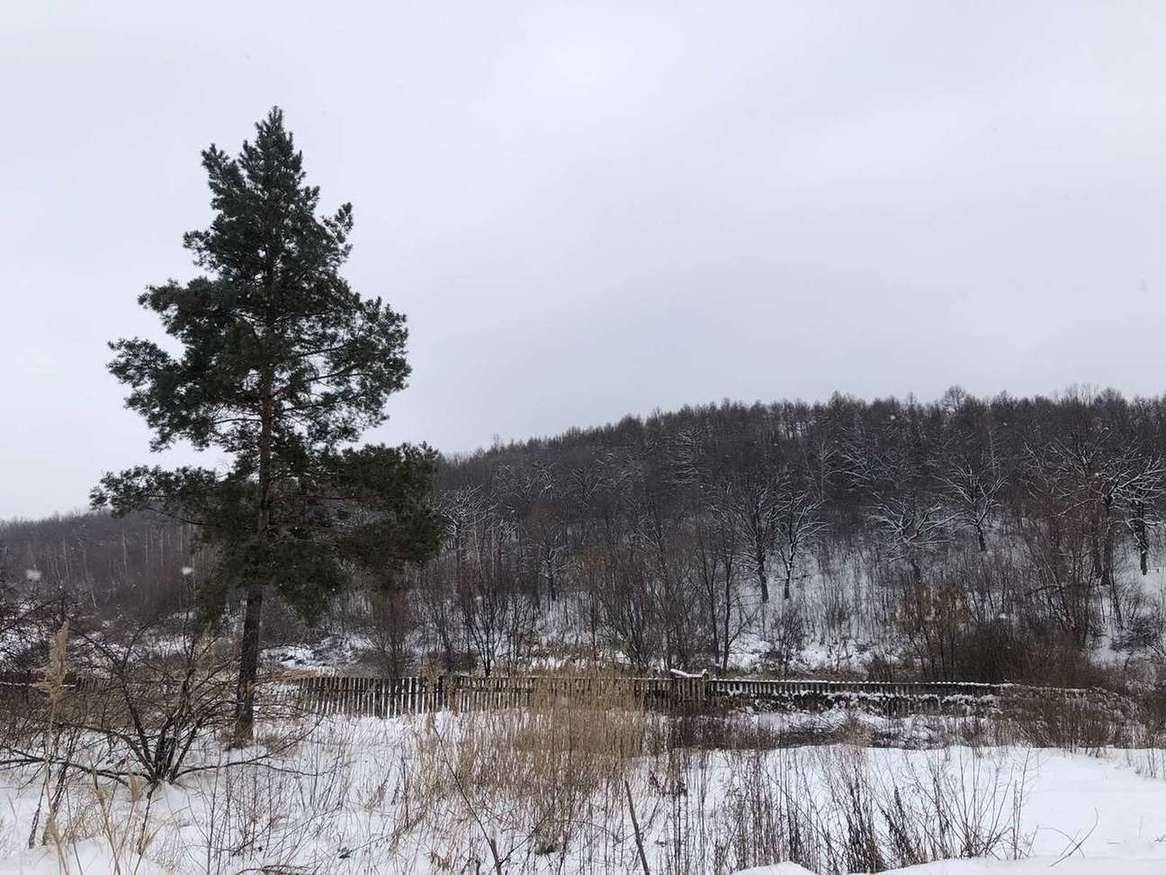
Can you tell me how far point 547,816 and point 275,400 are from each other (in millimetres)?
9844

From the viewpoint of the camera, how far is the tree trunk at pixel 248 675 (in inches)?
310

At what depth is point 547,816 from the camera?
5.34 meters

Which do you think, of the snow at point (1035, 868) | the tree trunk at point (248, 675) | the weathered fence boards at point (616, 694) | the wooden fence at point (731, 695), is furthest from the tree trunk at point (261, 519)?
the snow at point (1035, 868)

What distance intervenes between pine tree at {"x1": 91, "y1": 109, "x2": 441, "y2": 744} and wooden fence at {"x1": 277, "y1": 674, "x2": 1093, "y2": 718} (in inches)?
94.0

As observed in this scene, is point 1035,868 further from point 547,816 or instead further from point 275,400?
point 275,400

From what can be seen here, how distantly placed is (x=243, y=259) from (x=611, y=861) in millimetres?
12333

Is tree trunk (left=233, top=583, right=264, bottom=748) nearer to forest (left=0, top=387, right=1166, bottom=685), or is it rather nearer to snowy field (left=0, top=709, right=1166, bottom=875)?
snowy field (left=0, top=709, right=1166, bottom=875)

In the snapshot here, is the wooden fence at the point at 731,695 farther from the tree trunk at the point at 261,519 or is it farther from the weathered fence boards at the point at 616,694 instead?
the tree trunk at the point at 261,519

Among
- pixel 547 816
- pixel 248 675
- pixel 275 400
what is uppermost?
pixel 275 400

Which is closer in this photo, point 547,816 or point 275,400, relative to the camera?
point 547,816

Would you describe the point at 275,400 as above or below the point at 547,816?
above

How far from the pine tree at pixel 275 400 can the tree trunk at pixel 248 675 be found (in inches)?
1.8

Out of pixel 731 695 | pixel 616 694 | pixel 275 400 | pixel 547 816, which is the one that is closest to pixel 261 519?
pixel 275 400

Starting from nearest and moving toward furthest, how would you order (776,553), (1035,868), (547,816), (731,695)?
(1035,868)
(547,816)
(731,695)
(776,553)
